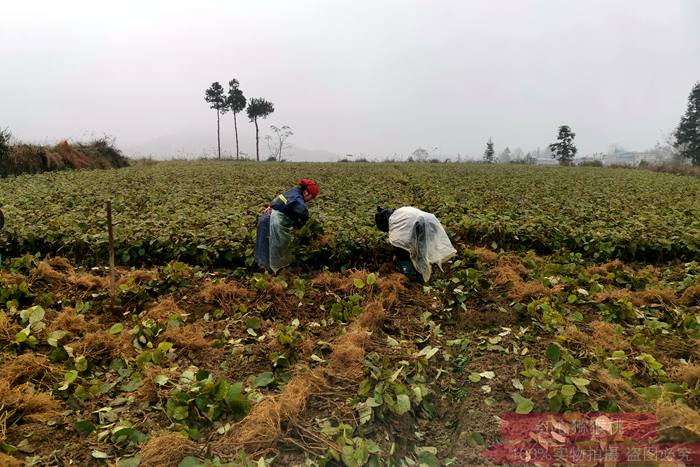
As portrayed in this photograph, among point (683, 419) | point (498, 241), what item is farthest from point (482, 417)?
point (498, 241)

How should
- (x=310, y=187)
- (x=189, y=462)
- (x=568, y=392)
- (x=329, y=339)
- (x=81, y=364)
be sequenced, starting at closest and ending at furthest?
(x=189, y=462) < (x=568, y=392) < (x=81, y=364) < (x=329, y=339) < (x=310, y=187)

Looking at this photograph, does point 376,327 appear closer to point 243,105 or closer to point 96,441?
point 96,441

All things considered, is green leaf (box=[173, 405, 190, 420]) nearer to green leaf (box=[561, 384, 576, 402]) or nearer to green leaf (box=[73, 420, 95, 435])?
green leaf (box=[73, 420, 95, 435])

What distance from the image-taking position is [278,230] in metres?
5.02

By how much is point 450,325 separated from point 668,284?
2691 millimetres

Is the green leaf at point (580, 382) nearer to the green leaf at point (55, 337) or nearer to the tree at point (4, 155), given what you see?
the green leaf at point (55, 337)

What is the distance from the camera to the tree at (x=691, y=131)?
37.1 meters

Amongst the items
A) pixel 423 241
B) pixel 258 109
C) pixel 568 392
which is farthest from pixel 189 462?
pixel 258 109

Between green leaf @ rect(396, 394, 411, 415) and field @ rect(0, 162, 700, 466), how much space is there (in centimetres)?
1

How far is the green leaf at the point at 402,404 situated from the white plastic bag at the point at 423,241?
2.15 m

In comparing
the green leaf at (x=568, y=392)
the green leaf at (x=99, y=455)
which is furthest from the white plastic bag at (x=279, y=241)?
the green leaf at (x=568, y=392)

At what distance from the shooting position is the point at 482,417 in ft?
8.55

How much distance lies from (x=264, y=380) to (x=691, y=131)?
Result: 160 feet

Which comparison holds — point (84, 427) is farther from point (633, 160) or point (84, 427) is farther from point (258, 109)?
point (633, 160)
